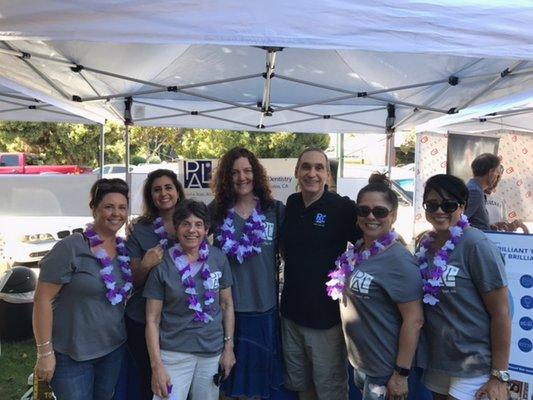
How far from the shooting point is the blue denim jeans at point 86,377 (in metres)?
2.11

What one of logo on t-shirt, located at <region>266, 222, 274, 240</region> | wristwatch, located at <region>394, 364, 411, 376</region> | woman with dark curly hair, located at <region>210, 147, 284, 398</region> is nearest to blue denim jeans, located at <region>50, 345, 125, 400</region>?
woman with dark curly hair, located at <region>210, 147, 284, 398</region>

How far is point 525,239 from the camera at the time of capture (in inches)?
107

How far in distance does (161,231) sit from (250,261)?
1.62ft

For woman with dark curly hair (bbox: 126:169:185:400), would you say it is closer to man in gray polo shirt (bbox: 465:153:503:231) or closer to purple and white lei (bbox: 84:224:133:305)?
purple and white lei (bbox: 84:224:133:305)

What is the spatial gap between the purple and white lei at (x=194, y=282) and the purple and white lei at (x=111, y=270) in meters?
0.23

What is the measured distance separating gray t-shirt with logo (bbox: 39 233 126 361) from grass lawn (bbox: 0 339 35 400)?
207cm

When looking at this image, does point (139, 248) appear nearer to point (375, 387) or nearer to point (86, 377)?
point (86, 377)

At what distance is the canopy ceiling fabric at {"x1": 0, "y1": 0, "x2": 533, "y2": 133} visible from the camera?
182 cm

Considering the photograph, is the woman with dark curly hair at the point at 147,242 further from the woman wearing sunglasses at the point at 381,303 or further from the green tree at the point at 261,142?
the green tree at the point at 261,142

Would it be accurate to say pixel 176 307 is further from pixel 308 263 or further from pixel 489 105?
pixel 489 105

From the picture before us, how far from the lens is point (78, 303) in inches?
82.1

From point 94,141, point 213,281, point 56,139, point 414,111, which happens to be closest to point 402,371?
point 213,281

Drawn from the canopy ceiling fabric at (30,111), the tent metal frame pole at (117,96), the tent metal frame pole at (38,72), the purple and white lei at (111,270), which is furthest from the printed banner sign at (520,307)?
the canopy ceiling fabric at (30,111)

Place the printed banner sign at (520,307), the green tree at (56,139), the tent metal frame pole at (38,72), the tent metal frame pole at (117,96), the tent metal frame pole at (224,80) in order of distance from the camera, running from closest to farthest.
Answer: the printed banner sign at (520,307)
the tent metal frame pole at (38,72)
the tent metal frame pole at (224,80)
the tent metal frame pole at (117,96)
the green tree at (56,139)
